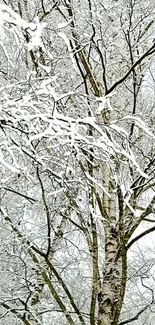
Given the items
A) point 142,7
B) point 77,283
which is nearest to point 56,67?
point 142,7

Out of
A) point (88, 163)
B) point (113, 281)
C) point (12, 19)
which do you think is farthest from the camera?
point (113, 281)

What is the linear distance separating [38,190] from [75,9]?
9.11ft

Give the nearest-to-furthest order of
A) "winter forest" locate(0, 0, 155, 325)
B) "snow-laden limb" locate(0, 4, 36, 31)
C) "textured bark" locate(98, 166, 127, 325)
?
1. "snow-laden limb" locate(0, 4, 36, 31)
2. "winter forest" locate(0, 0, 155, 325)
3. "textured bark" locate(98, 166, 127, 325)

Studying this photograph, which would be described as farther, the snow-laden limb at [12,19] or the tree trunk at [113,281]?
the tree trunk at [113,281]

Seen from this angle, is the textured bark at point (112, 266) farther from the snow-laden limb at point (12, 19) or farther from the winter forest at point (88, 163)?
the snow-laden limb at point (12, 19)

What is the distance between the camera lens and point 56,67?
5.02m

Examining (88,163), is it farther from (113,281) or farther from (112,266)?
(113,281)

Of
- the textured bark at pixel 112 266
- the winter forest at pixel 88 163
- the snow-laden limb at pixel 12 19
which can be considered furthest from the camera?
the textured bark at pixel 112 266

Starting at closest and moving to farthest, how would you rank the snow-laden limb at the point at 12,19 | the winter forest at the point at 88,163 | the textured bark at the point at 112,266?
the snow-laden limb at the point at 12,19 → the winter forest at the point at 88,163 → the textured bark at the point at 112,266

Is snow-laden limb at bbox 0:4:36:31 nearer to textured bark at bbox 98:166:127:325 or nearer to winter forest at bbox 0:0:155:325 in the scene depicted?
winter forest at bbox 0:0:155:325

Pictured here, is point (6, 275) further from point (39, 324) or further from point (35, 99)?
point (35, 99)

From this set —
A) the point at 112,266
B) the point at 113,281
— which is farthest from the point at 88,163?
the point at 113,281

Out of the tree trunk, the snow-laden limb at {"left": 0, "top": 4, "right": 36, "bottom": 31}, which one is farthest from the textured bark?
the snow-laden limb at {"left": 0, "top": 4, "right": 36, "bottom": 31}

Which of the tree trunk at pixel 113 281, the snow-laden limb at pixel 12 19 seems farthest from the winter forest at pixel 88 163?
the snow-laden limb at pixel 12 19
